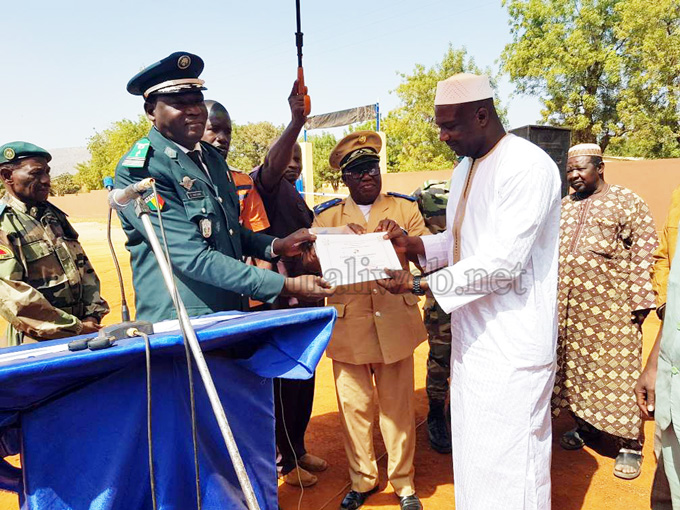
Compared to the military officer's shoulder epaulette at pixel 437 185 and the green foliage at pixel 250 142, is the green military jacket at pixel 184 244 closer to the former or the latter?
the military officer's shoulder epaulette at pixel 437 185

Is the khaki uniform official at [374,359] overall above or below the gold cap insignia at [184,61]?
below

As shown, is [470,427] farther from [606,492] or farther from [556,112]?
[556,112]

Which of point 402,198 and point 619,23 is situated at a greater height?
point 619,23

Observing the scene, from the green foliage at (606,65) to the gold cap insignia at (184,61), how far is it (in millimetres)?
22222

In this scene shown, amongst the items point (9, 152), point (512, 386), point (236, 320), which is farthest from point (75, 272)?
point (512, 386)

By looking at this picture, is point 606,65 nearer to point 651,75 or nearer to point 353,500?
point 651,75

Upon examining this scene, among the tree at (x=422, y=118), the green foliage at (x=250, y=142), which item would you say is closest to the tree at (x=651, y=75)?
the tree at (x=422, y=118)

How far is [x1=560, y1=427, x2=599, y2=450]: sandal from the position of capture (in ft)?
12.8

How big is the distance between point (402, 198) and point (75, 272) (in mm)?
2385

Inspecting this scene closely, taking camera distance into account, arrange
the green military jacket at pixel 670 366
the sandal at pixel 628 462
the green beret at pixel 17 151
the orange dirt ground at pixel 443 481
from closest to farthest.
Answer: the green military jacket at pixel 670 366, the orange dirt ground at pixel 443 481, the green beret at pixel 17 151, the sandal at pixel 628 462

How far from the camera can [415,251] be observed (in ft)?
10.2

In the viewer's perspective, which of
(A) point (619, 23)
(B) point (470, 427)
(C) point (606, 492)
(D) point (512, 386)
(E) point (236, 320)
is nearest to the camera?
(E) point (236, 320)

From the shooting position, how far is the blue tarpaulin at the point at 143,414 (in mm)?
1580

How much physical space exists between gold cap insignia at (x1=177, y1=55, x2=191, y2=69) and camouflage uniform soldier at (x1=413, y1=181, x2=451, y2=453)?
2253mm
